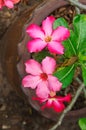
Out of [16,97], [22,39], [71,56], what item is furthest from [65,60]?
[16,97]

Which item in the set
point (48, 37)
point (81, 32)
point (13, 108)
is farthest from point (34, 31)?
point (13, 108)

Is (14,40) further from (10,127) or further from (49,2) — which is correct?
(10,127)

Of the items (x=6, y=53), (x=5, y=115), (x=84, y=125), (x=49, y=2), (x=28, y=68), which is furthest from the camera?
(x=5, y=115)

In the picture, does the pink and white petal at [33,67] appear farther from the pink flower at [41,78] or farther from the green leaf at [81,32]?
the green leaf at [81,32]

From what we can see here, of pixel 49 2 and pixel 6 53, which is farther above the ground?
pixel 49 2

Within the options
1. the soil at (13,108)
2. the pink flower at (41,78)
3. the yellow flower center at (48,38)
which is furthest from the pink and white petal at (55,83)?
the soil at (13,108)

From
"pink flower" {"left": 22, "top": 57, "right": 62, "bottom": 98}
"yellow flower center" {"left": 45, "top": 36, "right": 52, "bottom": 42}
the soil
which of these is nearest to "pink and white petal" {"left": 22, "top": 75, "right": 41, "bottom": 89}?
"pink flower" {"left": 22, "top": 57, "right": 62, "bottom": 98}

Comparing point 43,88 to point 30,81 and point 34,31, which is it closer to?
point 30,81
